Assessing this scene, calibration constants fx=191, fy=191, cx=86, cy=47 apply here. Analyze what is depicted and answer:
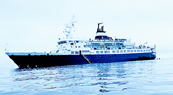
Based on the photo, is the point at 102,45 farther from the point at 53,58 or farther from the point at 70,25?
the point at 53,58

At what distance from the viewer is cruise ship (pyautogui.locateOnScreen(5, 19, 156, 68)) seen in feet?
132

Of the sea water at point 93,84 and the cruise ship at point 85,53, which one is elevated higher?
the cruise ship at point 85,53

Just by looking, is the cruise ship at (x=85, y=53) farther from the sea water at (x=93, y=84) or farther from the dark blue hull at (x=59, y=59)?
the sea water at (x=93, y=84)

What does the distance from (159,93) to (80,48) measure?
1549 inches

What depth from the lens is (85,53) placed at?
4841 centimetres

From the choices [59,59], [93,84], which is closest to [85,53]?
[59,59]

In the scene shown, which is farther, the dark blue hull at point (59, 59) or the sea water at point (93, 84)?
the dark blue hull at point (59, 59)

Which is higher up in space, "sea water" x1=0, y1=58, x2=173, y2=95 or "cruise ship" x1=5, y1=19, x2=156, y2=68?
"cruise ship" x1=5, y1=19, x2=156, y2=68

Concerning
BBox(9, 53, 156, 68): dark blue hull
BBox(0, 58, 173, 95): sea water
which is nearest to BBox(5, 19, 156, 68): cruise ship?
BBox(9, 53, 156, 68): dark blue hull

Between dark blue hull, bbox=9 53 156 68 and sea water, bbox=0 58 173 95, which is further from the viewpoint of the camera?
dark blue hull, bbox=9 53 156 68

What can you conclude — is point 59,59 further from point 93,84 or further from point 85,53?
point 93,84

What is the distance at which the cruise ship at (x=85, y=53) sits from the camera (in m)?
40.1

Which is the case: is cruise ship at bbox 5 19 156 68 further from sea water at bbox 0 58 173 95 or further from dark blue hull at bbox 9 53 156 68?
sea water at bbox 0 58 173 95

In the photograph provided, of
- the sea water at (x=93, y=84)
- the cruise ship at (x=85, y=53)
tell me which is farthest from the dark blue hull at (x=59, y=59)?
the sea water at (x=93, y=84)
